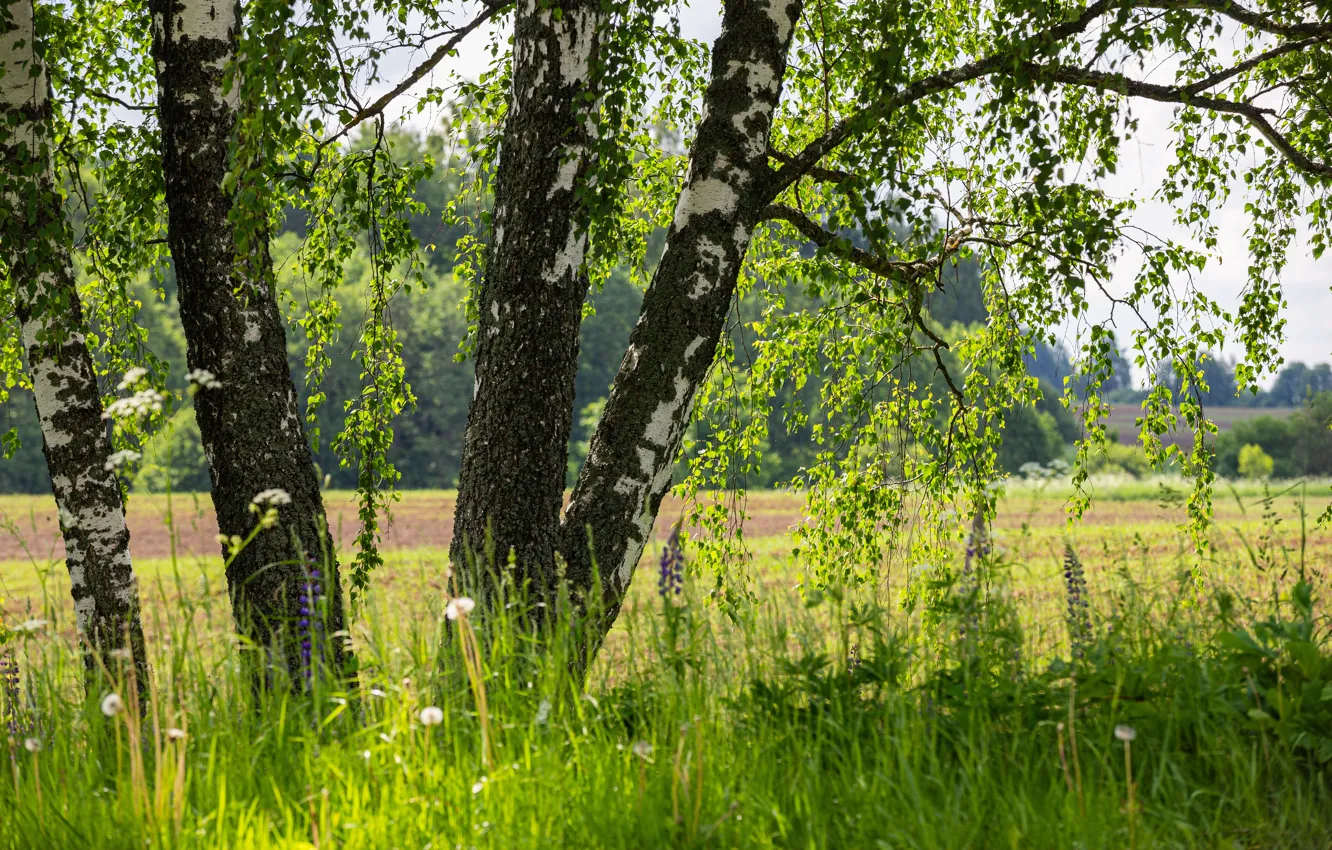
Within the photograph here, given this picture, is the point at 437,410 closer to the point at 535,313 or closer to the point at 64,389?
the point at 64,389

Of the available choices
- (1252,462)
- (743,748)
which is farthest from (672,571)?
(1252,462)

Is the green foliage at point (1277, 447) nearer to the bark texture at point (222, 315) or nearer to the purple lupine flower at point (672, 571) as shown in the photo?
the bark texture at point (222, 315)

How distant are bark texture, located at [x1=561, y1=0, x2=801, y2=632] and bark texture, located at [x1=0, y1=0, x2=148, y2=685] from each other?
2099 mm

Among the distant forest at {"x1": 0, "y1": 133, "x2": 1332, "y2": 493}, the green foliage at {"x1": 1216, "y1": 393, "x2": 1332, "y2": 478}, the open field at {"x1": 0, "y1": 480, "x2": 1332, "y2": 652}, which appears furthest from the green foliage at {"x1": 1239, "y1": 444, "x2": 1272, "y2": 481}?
the open field at {"x1": 0, "y1": 480, "x2": 1332, "y2": 652}

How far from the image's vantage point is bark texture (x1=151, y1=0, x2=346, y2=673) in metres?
4.54

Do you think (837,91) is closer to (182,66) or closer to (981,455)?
(981,455)

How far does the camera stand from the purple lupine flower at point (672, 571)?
3.11 meters

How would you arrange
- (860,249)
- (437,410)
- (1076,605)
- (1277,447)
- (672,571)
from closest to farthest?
(672,571) → (1076,605) → (860,249) → (437,410) → (1277,447)

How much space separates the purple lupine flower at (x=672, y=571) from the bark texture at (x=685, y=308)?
1.04m

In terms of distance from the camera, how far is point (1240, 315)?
6.84 m

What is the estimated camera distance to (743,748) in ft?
→ 9.07

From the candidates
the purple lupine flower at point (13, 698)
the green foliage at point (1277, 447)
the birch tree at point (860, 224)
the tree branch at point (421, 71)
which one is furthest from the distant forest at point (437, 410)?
the purple lupine flower at point (13, 698)

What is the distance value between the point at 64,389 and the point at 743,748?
3785 millimetres

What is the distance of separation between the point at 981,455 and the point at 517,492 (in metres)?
4.08
